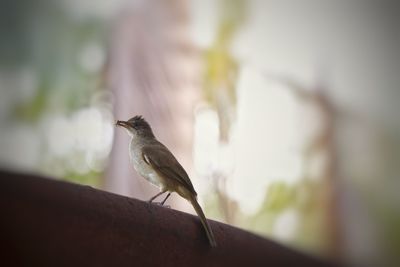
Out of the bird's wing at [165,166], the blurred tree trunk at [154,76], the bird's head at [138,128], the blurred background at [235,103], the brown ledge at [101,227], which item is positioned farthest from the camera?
the blurred tree trunk at [154,76]

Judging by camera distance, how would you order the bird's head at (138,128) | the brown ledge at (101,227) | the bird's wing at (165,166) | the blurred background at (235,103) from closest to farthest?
the brown ledge at (101,227) < the bird's wing at (165,166) < the bird's head at (138,128) < the blurred background at (235,103)

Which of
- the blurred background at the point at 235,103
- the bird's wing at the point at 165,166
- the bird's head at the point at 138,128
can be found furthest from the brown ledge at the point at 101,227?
the blurred background at the point at 235,103

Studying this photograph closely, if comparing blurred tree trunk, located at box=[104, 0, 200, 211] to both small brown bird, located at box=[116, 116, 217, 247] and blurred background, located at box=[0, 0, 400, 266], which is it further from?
small brown bird, located at box=[116, 116, 217, 247]

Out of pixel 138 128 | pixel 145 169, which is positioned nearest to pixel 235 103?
pixel 138 128

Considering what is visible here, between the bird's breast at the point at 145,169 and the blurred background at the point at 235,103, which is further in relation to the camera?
the blurred background at the point at 235,103

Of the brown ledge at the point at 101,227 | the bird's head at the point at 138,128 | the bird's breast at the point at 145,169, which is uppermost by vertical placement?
the brown ledge at the point at 101,227

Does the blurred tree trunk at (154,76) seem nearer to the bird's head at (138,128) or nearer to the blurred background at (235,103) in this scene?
the blurred background at (235,103)

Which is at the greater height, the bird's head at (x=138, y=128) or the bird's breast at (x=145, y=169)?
the bird's head at (x=138, y=128)
